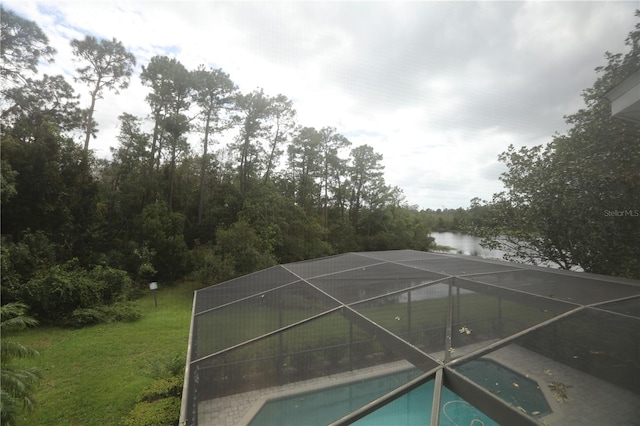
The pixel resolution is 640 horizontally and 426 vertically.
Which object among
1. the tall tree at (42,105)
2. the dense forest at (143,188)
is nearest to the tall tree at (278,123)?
the dense forest at (143,188)

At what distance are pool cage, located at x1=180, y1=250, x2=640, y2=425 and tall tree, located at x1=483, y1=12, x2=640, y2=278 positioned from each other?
2747 mm

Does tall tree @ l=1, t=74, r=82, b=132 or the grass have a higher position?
tall tree @ l=1, t=74, r=82, b=132

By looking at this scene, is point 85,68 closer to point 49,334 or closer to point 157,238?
point 157,238

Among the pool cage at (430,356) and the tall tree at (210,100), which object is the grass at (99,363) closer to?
the pool cage at (430,356)

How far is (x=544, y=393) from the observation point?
5.09ft

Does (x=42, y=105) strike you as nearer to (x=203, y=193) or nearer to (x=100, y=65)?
(x=100, y=65)

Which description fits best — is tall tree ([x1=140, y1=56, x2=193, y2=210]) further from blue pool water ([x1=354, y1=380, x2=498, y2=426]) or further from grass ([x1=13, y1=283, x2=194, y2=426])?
blue pool water ([x1=354, y1=380, x2=498, y2=426])

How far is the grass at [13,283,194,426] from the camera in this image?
4953mm

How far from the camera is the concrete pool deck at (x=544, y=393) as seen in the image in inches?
56.4

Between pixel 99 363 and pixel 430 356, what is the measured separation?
825 cm

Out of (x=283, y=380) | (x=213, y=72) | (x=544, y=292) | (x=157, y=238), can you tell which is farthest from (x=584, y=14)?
(x=213, y=72)

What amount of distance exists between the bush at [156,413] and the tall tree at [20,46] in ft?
49.3

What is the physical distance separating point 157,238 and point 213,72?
34.0ft

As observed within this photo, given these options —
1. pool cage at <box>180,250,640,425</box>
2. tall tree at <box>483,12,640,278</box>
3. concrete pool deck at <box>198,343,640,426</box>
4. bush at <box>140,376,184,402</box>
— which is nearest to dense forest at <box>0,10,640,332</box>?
tall tree at <box>483,12,640,278</box>
